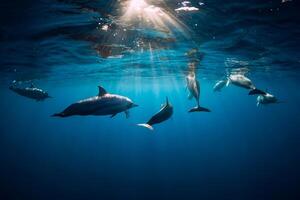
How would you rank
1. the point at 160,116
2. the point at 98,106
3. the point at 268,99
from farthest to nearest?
the point at 268,99 → the point at 160,116 → the point at 98,106

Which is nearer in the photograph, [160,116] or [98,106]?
[98,106]

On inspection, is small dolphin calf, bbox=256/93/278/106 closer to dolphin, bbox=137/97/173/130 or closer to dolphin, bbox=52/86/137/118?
dolphin, bbox=137/97/173/130

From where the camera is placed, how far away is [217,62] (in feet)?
77.6

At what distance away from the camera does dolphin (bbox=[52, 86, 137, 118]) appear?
228 inches

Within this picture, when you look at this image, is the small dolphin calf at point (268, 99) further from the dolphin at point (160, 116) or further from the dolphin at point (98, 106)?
the dolphin at point (98, 106)

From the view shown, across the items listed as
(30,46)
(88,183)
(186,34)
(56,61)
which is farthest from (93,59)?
(88,183)

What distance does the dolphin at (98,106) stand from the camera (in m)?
5.79

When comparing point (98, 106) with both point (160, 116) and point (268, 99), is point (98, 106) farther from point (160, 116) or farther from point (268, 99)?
point (268, 99)

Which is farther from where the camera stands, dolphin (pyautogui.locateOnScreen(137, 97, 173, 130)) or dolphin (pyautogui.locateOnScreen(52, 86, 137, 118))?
dolphin (pyautogui.locateOnScreen(137, 97, 173, 130))

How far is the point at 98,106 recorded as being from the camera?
5977 millimetres

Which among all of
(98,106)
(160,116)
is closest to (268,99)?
(160,116)

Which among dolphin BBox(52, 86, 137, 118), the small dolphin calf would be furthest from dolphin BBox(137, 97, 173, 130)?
the small dolphin calf

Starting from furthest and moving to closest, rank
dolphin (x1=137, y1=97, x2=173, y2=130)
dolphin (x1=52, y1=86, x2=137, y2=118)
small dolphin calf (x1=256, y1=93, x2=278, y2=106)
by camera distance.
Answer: small dolphin calf (x1=256, y1=93, x2=278, y2=106) < dolphin (x1=137, y1=97, x2=173, y2=130) < dolphin (x1=52, y1=86, x2=137, y2=118)

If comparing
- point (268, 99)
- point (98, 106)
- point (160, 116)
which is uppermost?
point (98, 106)
